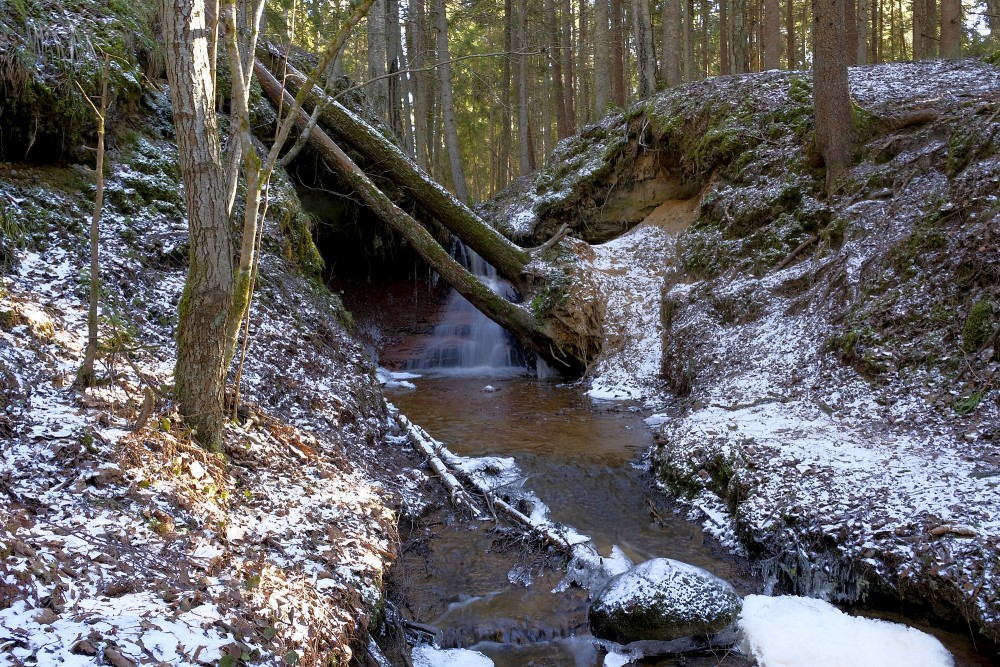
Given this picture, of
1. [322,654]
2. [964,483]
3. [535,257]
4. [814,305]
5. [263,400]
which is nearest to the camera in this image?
[322,654]

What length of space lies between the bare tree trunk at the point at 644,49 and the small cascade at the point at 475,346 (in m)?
6.24

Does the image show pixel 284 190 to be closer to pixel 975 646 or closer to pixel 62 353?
pixel 62 353

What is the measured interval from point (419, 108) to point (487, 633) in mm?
19759

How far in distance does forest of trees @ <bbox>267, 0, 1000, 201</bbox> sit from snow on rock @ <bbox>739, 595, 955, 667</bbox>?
925 centimetres

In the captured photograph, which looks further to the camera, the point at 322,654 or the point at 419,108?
the point at 419,108

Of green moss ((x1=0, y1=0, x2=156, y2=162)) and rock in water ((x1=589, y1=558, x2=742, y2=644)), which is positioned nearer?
rock in water ((x1=589, y1=558, x2=742, y2=644))

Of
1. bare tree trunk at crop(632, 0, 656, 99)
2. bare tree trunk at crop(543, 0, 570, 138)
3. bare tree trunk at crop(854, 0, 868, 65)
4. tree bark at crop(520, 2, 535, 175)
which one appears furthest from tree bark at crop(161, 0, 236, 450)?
bare tree trunk at crop(854, 0, 868, 65)

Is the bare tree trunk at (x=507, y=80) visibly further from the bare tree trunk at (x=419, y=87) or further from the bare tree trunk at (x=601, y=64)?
the bare tree trunk at (x=419, y=87)

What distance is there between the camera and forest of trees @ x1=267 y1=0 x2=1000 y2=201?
15.8 meters

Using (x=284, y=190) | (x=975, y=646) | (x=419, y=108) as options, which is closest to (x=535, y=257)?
(x=284, y=190)

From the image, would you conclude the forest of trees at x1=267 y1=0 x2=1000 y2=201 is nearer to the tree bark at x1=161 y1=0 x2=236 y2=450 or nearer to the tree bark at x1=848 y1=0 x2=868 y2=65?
the tree bark at x1=848 y1=0 x2=868 y2=65

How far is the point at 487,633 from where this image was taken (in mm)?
4449

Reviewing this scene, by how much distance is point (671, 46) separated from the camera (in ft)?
51.8

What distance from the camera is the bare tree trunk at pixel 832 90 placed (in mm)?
9344
